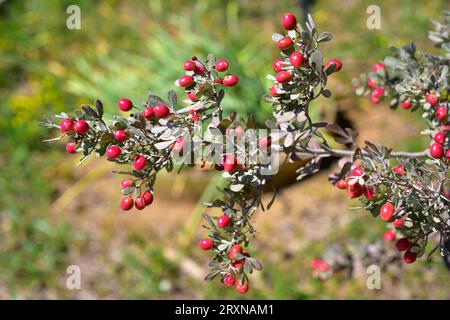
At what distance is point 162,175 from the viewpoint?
2824mm

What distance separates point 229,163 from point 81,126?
1.16 ft

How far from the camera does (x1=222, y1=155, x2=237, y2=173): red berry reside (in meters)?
1.29

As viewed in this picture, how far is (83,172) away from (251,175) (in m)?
2.02

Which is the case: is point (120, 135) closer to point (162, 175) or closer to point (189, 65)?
point (189, 65)

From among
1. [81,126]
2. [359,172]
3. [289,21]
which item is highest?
[289,21]

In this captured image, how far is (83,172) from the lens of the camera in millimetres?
3199

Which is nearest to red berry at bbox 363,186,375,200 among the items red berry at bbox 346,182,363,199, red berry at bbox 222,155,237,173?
red berry at bbox 346,182,363,199

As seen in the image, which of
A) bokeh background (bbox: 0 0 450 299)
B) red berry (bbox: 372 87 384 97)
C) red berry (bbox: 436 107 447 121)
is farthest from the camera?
bokeh background (bbox: 0 0 450 299)

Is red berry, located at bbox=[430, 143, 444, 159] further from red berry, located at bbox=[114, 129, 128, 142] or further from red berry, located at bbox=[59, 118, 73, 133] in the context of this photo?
red berry, located at bbox=[59, 118, 73, 133]

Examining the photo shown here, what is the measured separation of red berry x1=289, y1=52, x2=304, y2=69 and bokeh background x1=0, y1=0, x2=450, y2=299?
1.30 metres

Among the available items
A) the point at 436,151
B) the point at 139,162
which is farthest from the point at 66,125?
the point at 436,151

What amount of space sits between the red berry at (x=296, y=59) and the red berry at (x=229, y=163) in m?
0.26
